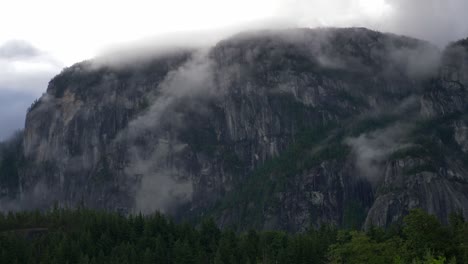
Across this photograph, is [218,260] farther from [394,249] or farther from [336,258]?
[394,249]

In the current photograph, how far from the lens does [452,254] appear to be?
521ft

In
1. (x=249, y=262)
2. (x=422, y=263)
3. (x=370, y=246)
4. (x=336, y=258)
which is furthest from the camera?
(x=249, y=262)

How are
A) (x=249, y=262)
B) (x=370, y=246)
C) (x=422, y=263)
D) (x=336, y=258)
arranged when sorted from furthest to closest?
1. (x=249, y=262)
2. (x=336, y=258)
3. (x=370, y=246)
4. (x=422, y=263)

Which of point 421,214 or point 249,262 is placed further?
point 249,262

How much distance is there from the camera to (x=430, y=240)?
15975 cm

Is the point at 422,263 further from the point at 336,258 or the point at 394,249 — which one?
the point at 336,258

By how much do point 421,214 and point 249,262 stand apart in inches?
2056

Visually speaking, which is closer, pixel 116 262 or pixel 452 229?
pixel 452 229

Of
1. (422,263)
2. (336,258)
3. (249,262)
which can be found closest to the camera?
(422,263)

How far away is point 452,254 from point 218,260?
210 feet

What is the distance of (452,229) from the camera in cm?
18188

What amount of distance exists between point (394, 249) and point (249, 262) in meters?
47.8

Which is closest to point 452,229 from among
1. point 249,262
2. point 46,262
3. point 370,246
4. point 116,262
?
point 370,246

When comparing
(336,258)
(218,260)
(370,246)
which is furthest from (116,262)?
(370,246)
